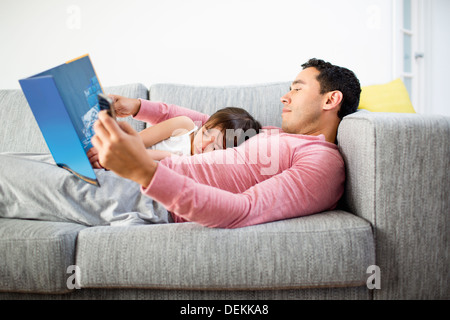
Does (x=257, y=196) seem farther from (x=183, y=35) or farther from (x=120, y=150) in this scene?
(x=183, y=35)

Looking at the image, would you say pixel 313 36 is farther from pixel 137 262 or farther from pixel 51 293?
pixel 51 293

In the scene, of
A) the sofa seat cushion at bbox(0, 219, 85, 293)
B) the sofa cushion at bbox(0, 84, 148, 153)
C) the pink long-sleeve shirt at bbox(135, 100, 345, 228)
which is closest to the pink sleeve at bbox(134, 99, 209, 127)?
the sofa cushion at bbox(0, 84, 148, 153)

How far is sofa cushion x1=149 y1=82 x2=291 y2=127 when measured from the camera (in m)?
1.56

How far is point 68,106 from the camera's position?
76 centimetres

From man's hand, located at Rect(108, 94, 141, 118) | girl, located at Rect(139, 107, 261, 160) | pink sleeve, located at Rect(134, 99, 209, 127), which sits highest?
man's hand, located at Rect(108, 94, 141, 118)

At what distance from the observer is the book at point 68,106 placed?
74 centimetres

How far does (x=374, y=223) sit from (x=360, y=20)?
1.82 metres

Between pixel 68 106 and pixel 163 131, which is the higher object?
pixel 68 106

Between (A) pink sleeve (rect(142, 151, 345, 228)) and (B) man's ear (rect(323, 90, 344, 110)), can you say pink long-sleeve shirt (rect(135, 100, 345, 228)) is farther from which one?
(B) man's ear (rect(323, 90, 344, 110))

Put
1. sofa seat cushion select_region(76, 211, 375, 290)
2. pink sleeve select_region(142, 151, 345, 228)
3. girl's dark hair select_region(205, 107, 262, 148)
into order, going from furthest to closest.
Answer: girl's dark hair select_region(205, 107, 262, 148) < sofa seat cushion select_region(76, 211, 375, 290) < pink sleeve select_region(142, 151, 345, 228)

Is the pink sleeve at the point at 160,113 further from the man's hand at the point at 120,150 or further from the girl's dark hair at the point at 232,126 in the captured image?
the man's hand at the point at 120,150

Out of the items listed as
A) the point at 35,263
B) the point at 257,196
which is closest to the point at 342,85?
the point at 257,196

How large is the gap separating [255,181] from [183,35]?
146 centimetres

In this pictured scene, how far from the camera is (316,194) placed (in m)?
0.91
